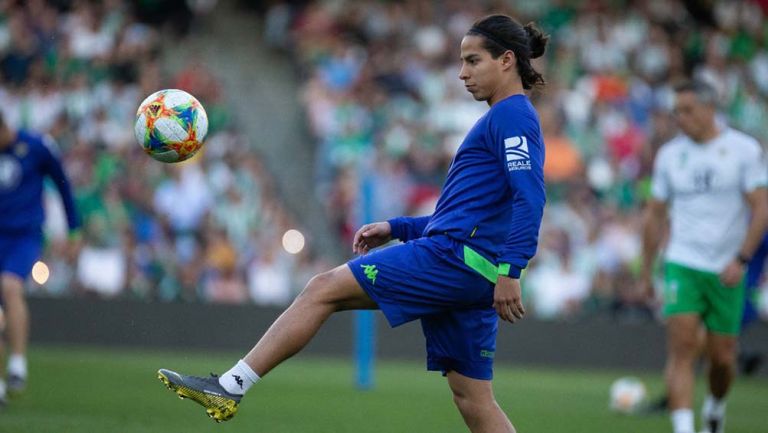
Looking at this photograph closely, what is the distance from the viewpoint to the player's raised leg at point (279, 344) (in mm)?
6051

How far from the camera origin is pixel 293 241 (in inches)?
701

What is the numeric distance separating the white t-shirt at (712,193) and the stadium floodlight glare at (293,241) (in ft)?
29.4

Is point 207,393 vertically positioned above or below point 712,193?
below

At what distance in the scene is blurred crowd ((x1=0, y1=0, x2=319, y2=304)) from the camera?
55.9 feet

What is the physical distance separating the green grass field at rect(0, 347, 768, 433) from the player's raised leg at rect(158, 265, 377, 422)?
2687 millimetres

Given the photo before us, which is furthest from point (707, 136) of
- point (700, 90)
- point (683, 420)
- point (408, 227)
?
point (408, 227)

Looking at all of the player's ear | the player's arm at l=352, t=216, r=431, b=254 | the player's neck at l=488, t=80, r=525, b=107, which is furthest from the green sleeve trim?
the player's ear

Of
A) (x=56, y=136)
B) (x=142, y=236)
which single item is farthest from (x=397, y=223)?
(x=56, y=136)

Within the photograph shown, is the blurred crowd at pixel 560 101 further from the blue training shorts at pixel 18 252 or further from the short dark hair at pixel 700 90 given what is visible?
the short dark hair at pixel 700 90

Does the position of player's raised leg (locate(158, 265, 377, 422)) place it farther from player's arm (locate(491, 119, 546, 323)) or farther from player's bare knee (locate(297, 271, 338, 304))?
player's arm (locate(491, 119, 546, 323))

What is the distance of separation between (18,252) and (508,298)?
6.23 meters

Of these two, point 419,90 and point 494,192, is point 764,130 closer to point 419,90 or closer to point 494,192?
point 419,90

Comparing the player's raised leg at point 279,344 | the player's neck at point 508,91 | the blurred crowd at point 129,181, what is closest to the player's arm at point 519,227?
the player's neck at point 508,91

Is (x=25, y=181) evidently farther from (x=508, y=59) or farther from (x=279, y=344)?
(x=508, y=59)
